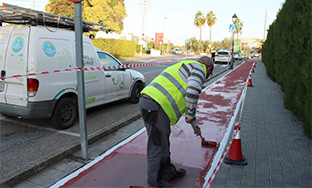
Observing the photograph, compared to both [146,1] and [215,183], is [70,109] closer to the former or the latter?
[215,183]

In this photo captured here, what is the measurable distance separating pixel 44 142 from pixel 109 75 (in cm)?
247

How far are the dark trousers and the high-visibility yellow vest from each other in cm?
7

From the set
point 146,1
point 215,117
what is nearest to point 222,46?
point 146,1

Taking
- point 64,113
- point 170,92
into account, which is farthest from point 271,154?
point 64,113

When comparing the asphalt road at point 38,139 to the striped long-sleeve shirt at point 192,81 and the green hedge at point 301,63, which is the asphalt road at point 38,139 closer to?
the striped long-sleeve shirt at point 192,81

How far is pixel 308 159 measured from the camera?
4082mm

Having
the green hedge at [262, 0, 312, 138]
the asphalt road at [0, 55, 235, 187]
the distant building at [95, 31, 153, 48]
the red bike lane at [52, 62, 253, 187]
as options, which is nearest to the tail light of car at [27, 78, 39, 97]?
the asphalt road at [0, 55, 235, 187]

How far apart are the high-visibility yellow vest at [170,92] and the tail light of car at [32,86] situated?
2611 millimetres

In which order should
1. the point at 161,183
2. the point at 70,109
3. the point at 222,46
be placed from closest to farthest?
the point at 161,183 → the point at 70,109 → the point at 222,46

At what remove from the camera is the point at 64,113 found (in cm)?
522

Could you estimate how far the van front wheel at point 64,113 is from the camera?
5.03 metres

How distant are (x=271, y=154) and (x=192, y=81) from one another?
2328 millimetres

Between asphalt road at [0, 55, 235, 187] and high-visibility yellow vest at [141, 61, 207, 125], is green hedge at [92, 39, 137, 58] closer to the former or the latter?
asphalt road at [0, 55, 235, 187]

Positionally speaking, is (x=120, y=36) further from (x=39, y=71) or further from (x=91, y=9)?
(x=39, y=71)
